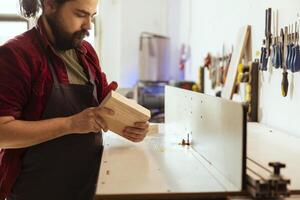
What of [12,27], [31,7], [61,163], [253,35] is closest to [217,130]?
[61,163]

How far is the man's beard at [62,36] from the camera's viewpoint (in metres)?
1.34

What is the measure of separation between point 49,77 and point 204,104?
534mm

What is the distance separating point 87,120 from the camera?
119 cm

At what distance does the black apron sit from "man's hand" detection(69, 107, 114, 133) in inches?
5.6

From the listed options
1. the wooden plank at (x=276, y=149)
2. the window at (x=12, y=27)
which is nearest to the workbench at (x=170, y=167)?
the wooden plank at (x=276, y=149)

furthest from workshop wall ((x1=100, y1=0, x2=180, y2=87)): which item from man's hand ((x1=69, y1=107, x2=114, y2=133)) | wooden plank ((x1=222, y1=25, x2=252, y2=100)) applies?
man's hand ((x1=69, y1=107, x2=114, y2=133))

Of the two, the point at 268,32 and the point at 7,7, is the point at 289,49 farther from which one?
the point at 7,7

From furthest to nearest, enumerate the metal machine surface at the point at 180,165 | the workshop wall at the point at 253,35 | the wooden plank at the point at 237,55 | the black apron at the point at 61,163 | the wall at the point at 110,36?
1. the wall at the point at 110,36
2. the wooden plank at the point at 237,55
3. the workshop wall at the point at 253,35
4. the black apron at the point at 61,163
5. the metal machine surface at the point at 180,165

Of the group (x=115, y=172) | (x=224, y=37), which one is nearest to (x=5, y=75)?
(x=115, y=172)

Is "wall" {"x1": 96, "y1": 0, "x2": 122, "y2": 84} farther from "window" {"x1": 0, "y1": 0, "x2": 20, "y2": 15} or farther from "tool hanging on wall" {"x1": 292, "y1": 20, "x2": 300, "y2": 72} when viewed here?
"tool hanging on wall" {"x1": 292, "y1": 20, "x2": 300, "y2": 72}

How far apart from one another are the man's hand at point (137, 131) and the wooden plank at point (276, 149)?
0.36 meters

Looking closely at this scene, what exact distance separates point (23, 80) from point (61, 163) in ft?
1.02

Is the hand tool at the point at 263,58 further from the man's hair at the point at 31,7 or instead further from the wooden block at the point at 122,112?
the man's hair at the point at 31,7

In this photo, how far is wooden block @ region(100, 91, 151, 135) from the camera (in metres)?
1.20
